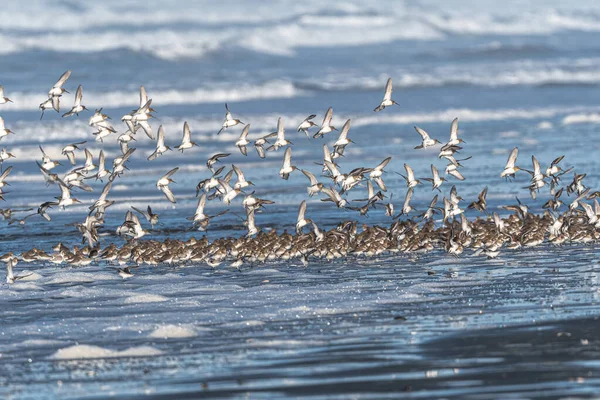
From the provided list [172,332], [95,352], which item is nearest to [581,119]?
[172,332]

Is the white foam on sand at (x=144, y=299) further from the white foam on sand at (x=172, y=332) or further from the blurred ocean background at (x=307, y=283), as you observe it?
the white foam on sand at (x=172, y=332)

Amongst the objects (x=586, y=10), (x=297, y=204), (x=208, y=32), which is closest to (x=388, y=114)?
(x=297, y=204)

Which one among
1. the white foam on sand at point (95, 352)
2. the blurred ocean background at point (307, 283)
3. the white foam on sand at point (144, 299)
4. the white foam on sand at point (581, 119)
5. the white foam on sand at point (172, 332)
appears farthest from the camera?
the white foam on sand at point (581, 119)

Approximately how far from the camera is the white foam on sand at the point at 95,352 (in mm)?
9820

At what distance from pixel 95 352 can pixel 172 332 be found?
3.02 feet

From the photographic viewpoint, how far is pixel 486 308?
11.5 m

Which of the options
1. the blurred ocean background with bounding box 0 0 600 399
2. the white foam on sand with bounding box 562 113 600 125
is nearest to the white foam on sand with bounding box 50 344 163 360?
the blurred ocean background with bounding box 0 0 600 399

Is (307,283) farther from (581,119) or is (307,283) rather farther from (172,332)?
(581,119)

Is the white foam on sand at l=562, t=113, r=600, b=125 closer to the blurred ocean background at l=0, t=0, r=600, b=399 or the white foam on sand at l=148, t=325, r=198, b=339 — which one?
the blurred ocean background at l=0, t=0, r=600, b=399

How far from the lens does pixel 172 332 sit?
34.8 feet

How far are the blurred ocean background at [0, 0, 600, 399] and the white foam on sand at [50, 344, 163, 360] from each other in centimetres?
2

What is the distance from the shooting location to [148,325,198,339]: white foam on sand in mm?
10531

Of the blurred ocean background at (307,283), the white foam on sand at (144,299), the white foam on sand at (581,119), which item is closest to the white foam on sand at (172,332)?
the blurred ocean background at (307,283)

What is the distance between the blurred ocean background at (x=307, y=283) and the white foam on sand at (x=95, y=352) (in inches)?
0.7
